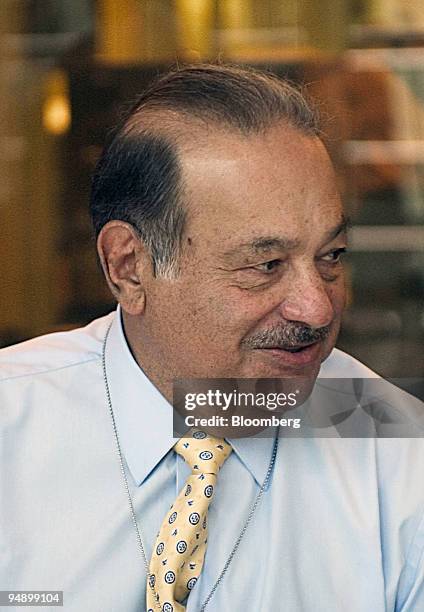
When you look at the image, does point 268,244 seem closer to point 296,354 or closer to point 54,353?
point 296,354

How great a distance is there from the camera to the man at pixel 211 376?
0.99m

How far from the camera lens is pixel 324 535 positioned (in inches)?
41.3

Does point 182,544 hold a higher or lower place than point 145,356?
lower

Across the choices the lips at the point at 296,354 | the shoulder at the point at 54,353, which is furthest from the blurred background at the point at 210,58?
the lips at the point at 296,354

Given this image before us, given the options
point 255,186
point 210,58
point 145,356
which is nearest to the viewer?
point 255,186

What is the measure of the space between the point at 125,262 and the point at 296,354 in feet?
0.69

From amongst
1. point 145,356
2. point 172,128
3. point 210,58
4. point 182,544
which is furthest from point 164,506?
point 210,58

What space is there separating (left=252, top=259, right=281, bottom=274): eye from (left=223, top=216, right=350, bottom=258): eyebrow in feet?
0.04

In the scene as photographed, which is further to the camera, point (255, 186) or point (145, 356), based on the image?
point (145, 356)

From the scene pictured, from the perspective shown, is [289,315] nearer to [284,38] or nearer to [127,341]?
[127,341]

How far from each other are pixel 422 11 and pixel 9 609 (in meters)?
0.92

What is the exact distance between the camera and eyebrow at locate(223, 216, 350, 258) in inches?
38.9

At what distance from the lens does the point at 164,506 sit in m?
1.05

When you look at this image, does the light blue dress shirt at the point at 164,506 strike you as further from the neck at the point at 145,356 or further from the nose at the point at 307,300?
the nose at the point at 307,300
